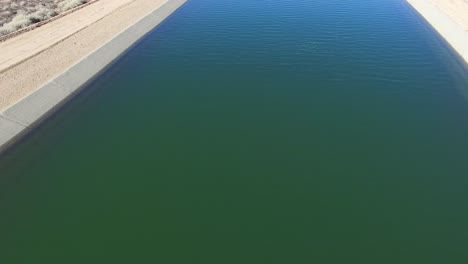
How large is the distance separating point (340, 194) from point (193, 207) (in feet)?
15.7

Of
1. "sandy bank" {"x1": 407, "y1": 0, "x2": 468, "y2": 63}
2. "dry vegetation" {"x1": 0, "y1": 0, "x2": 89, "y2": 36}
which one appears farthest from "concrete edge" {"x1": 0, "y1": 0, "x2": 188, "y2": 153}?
"sandy bank" {"x1": 407, "y1": 0, "x2": 468, "y2": 63}

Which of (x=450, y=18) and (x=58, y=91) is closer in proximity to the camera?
(x=58, y=91)

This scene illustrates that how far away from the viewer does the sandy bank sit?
2412 cm

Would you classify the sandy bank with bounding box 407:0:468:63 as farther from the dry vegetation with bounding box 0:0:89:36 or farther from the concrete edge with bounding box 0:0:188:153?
the dry vegetation with bounding box 0:0:89:36

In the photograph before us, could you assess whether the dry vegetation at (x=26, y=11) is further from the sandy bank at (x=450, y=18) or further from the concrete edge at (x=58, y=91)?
the sandy bank at (x=450, y=18)

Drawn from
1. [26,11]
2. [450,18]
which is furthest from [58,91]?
[450,18]

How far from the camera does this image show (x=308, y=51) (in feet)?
77.1

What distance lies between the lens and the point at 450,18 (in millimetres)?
27797

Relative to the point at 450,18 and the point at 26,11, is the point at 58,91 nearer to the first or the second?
the point at 26,11

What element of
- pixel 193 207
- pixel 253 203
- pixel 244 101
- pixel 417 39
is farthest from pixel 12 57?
pixel 417 39

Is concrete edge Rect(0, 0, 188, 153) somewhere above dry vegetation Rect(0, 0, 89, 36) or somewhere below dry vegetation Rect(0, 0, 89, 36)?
above

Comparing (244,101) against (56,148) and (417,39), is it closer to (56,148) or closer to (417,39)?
(56,148)

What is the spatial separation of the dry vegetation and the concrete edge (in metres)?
7.48

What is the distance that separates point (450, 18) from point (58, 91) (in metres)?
27.0
